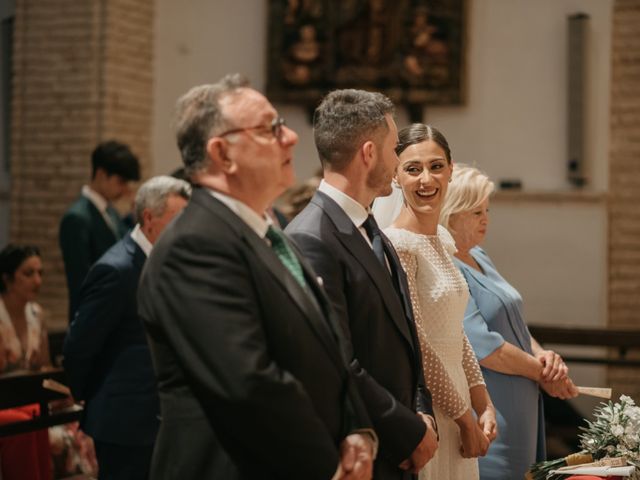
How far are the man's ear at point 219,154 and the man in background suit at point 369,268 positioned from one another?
1.64 ft

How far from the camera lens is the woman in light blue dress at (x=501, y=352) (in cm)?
406

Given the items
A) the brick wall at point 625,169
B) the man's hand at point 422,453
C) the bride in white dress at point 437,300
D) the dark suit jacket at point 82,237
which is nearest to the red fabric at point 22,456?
the dark suit jacket at point 82,237

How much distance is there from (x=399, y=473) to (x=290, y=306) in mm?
785

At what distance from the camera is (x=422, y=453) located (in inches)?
116

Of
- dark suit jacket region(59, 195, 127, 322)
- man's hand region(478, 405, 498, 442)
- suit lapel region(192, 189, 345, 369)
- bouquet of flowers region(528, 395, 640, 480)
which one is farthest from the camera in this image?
dark suit jacket region(59, 195, 127, 322)

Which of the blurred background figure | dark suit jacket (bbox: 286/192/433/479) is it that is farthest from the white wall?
dark suit jacket (bbox: 286/192/433/479)

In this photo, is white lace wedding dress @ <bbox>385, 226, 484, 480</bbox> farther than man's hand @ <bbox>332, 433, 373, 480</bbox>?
Yes

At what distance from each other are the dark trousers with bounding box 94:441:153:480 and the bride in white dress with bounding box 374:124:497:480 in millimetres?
1241

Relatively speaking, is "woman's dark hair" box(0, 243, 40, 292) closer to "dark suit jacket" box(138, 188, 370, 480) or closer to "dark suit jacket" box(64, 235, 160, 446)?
"dark suit jacket" box(64, 235, 160, 446)

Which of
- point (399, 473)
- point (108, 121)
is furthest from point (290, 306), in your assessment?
point (108, 121)

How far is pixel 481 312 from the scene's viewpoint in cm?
418

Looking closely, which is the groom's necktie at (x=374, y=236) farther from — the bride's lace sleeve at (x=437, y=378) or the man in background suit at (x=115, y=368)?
the man in background suit at (x=115, y=368)

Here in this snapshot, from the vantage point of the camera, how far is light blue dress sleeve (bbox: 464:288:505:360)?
13.2ft

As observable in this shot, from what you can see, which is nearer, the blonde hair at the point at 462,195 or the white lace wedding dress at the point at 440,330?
the white lace wedding dress at the point at 440,330
